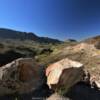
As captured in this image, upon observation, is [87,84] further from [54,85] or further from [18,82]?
[18,82]

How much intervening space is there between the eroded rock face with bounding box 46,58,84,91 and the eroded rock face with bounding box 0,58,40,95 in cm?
62

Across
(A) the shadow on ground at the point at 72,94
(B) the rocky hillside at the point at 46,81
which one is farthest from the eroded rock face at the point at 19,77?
(A) the shadow on ground at the point at 72,94

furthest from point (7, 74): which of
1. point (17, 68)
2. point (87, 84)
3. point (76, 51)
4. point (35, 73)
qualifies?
point (76, 51)

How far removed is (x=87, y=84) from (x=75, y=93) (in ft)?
3.54

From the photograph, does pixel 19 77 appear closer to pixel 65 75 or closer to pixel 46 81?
pixel 46 81

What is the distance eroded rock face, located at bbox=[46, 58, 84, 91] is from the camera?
1141 cm

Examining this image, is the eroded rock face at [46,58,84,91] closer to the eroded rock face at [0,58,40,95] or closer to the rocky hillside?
the rocky hillside

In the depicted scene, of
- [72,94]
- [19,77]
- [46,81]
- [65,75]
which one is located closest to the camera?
[65,75]

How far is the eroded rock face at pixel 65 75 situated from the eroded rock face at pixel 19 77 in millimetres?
624

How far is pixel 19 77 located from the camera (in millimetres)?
11727

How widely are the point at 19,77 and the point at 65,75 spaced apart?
175cm

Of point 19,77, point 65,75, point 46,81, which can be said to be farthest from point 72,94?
point 19,77

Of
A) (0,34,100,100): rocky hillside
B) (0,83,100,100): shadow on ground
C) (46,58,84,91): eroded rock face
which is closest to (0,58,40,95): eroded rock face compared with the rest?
(0,34,100,100): rocky hillside

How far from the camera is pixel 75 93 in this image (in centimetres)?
1196
